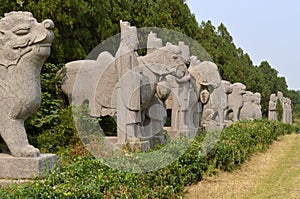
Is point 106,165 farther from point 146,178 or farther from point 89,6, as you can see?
point 89,6

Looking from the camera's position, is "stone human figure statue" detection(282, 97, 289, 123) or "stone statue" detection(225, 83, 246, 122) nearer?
"stone statue" detection(225, 83, 246, 122)

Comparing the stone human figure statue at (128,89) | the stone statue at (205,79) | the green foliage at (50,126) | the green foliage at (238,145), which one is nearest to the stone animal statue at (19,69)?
the green foliage at (50,126)

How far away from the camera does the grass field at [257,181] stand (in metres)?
7.94

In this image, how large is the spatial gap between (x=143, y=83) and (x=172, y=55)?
1311mm

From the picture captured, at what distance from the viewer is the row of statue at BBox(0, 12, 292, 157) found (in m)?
5.97

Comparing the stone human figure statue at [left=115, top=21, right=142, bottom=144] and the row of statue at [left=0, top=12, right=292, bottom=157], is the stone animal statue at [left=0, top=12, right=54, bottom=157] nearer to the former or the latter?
the row of statue at [left=0, top=12, right=292, bottom=157]

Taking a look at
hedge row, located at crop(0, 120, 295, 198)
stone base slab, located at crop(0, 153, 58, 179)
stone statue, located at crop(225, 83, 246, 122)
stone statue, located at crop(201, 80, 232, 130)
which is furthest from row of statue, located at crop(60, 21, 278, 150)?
stone statue, located at crop(225, 83, 246, 122)

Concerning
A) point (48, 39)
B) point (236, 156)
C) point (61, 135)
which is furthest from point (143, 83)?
point (48, 39)

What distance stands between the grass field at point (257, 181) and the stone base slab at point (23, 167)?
242 centimetres

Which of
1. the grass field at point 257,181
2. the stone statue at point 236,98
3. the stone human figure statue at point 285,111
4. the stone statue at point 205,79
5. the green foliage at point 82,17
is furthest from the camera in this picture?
the stone human figure statue at point 285,111

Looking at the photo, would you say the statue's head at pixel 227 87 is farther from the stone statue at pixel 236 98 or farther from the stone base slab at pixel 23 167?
the stone base slab at pixel 23 167

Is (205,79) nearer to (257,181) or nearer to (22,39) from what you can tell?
(257,181)

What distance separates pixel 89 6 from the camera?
12.3 metres

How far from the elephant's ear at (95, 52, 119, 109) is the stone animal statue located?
3.34 metres
